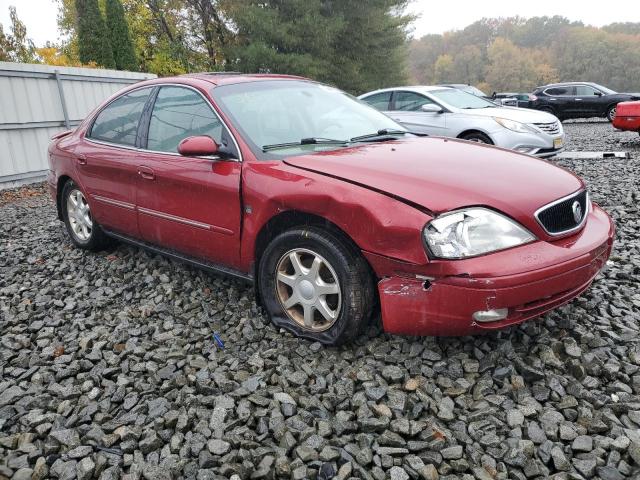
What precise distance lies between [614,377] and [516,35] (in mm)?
102381

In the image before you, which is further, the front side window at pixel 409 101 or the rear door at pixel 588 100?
the rear door at pixel 588 100

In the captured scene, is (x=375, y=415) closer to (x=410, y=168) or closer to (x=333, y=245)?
(x=333, y=245)

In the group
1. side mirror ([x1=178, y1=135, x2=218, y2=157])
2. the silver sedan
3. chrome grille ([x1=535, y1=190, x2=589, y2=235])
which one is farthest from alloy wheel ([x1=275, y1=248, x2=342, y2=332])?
the silver sedan

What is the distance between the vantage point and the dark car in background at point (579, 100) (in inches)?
696

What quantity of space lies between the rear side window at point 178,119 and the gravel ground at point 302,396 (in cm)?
110

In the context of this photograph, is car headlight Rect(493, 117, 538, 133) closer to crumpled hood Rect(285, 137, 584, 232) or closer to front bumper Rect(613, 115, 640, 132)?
front bumper Rect(613, 115, 640, 132)

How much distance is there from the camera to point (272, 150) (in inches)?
115

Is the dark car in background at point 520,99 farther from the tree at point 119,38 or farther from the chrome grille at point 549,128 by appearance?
the tree at point 119,38

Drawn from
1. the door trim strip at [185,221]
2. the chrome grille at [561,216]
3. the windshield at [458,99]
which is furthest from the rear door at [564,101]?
the door trim strip at [185,221]

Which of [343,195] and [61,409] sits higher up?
[343,195]

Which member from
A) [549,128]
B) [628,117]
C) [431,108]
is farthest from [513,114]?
[628,117]

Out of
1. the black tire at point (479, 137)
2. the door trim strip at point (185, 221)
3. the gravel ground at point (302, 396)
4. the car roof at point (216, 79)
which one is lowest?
the gravel ground at point (302, 396)

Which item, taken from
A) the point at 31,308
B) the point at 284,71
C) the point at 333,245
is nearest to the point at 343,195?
the point at 333,245

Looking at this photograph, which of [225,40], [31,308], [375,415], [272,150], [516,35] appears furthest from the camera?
[516,35]
